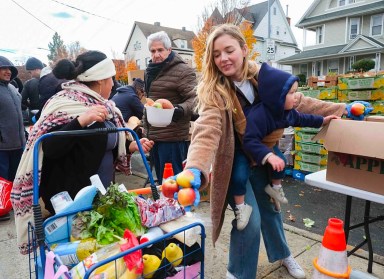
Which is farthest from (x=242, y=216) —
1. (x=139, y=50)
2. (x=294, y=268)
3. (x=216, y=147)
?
(x=139, y=50)

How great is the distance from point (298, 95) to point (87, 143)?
60.7 inches

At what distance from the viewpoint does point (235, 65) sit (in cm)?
201

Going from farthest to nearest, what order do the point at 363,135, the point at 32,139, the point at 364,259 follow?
the point at 364,259
the point at 32,139
the point at 363,135

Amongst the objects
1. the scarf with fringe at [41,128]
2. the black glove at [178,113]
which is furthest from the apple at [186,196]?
the black glove at [178,113]

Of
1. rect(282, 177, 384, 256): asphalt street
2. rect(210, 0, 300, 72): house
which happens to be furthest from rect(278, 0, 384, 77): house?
rect(282, 177, 384, 256): asphalt street

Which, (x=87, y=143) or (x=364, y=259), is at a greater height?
(x=87, y=143)

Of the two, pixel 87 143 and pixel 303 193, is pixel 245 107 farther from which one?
pixel 303 193

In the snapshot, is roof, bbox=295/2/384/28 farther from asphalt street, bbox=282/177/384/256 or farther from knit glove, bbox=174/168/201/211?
knit glove, bbox=174/168/201/211

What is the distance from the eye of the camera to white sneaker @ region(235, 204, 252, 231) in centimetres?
199

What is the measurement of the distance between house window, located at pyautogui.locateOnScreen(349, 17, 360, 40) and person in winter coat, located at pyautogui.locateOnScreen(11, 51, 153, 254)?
2601 centimetres

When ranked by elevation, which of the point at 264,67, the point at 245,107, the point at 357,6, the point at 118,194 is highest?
the point at 357,6

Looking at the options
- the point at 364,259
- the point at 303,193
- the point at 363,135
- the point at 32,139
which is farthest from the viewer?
the point at 303,193

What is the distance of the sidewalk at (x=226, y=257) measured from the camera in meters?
2.71

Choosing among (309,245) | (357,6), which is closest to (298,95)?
(309,245)
